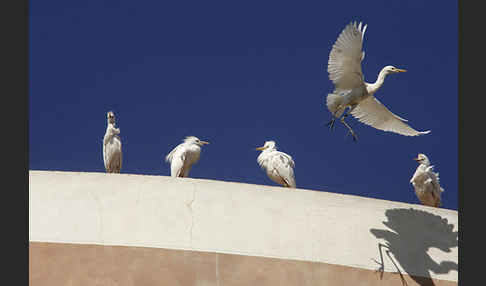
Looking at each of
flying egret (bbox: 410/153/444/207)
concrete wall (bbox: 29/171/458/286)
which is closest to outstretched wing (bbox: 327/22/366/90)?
concrete wall (bbox: 29/171/458/286)

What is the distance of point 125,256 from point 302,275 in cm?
338

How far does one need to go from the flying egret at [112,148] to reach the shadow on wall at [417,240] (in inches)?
282

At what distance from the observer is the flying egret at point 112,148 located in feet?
68.1

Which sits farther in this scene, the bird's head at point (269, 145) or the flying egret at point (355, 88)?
the bird's head at point (269, 145)

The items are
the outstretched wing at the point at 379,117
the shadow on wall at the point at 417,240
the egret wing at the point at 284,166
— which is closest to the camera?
the shadow on wall at the point at 417,240

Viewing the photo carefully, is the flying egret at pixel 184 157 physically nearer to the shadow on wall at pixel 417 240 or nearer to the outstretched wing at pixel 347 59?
the outstretched wing at pixel 347 59

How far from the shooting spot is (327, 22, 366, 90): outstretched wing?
54.2ft

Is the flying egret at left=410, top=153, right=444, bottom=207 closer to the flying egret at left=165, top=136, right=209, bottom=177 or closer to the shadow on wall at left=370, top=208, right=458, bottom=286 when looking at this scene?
the shadow on wall at left=370, top=208, right=458, bottom=286

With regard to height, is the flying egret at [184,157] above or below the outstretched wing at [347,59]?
below

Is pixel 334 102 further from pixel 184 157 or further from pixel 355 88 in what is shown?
pixel 184 157

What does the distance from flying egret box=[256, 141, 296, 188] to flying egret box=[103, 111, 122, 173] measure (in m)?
3.60

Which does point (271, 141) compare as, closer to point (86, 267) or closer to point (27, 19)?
point (86, 267)

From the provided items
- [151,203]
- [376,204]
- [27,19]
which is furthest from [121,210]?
[27,19]

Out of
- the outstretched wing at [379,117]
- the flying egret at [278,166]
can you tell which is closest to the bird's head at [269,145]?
the flying egret at [278,166]
